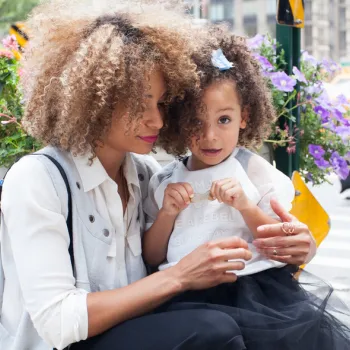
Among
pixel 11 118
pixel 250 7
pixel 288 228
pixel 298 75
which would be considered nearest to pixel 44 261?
pixel 288 228

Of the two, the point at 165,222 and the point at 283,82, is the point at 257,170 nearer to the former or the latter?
the point at 165,222

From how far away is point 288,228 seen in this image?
199cm

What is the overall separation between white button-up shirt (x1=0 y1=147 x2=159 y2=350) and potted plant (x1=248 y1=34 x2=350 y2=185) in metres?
1.52

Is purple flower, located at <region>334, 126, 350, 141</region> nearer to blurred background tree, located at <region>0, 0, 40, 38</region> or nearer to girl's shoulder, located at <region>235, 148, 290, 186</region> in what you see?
girl's shoulder, located at <region>235, 148, 290, 186</region>

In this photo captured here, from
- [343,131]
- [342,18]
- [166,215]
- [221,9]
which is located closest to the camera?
[166,215]

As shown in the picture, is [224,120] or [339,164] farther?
[339,164]

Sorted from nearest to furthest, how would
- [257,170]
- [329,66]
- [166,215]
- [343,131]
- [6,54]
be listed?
[166,215] → [257,170] → [6,54] → [343,131] → [329,66]

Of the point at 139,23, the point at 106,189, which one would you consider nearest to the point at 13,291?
the point at 106,189

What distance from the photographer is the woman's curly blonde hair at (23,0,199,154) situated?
183cm

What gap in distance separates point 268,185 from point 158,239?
1.19 ft

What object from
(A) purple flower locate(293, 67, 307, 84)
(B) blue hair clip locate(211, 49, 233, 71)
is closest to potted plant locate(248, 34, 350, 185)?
(A) purple flower locate(293, 67, 307, 84)

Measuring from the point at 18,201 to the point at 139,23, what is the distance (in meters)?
0.57

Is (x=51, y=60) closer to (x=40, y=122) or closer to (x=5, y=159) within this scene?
(x=40, y=122)

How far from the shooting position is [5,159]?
2.70 meters
